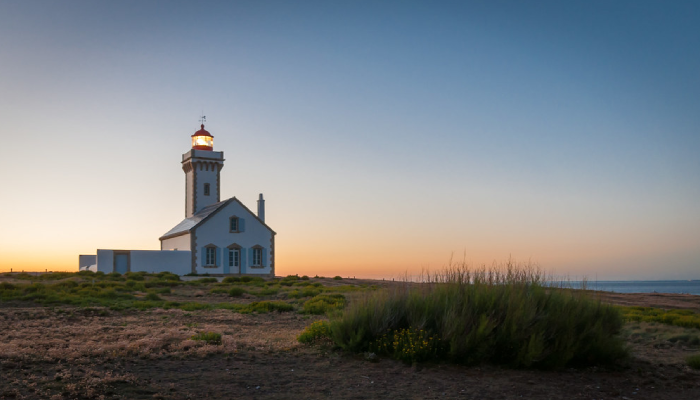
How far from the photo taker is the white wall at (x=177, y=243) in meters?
39.4

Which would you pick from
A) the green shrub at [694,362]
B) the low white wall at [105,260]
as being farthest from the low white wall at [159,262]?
the green shrub at [694,362]

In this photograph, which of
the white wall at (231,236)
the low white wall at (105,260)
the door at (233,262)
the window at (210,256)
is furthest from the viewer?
the door at (233,262)

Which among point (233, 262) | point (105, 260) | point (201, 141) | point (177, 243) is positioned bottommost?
point (233, 262)

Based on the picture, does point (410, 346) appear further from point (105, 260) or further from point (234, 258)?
point (105, 260)

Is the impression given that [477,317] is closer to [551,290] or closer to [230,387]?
[551,290]

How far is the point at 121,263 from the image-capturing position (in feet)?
122

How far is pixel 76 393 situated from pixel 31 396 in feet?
1.40

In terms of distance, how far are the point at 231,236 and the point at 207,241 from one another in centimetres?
176

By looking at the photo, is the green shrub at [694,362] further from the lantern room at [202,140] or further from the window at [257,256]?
the lantern room at [202,140]

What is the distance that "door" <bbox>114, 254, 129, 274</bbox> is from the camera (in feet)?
122

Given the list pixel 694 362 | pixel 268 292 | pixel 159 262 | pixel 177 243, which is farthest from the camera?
pixel 177 243

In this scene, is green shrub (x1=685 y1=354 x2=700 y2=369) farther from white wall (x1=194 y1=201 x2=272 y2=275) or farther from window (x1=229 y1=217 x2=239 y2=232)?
window (x1=229 y1=217 x2=239 y2=232)

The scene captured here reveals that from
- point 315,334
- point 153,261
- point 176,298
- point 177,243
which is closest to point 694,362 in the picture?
point 315,334

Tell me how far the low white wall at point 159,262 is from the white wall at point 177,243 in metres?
1.27
